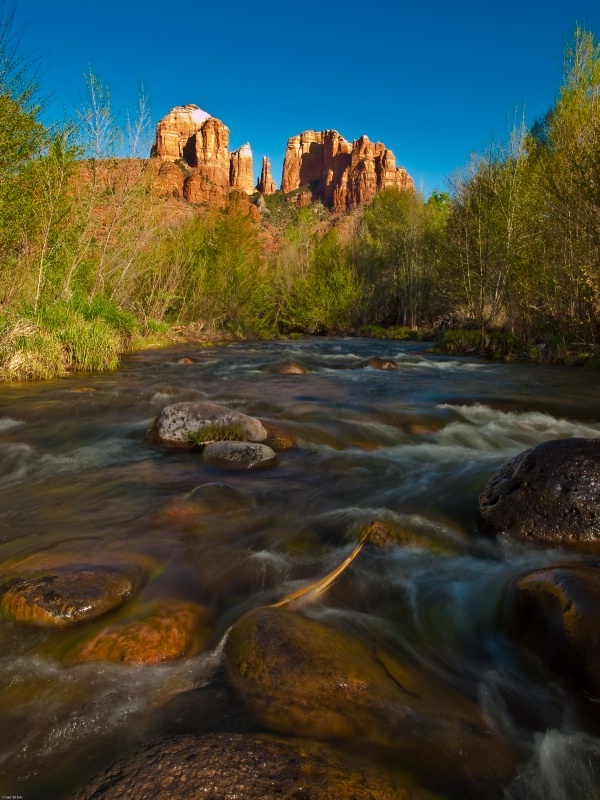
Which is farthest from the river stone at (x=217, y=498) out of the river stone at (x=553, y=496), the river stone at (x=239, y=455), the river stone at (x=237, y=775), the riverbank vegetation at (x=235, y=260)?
the riverbank vegetation at (x=235, y=260)

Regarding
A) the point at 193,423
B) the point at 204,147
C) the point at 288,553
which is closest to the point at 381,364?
the point at 193,423

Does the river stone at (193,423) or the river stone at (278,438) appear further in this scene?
the river stone at (278,438)

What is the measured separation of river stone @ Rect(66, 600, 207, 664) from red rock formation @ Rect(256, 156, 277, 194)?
156175 millimetres

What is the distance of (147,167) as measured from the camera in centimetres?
1862

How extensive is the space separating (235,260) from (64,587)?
89.9ft

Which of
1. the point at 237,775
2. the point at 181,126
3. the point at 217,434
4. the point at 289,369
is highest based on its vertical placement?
the point at 181,126

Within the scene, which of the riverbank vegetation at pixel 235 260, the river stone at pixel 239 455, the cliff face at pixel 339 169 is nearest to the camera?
the river stone at pixel 239 455

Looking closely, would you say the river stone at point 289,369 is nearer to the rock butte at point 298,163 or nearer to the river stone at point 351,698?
the river stone at point 351,698

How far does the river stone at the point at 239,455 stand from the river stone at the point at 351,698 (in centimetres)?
348

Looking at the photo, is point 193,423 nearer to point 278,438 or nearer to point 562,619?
point 278,438

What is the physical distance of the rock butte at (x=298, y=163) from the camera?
130m

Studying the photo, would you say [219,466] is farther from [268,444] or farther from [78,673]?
[78,673]

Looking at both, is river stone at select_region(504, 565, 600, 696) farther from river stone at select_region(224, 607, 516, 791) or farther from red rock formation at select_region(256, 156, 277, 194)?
red rock formation at select_region(256, 156, 277, 194)

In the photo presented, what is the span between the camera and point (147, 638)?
3.02 m
